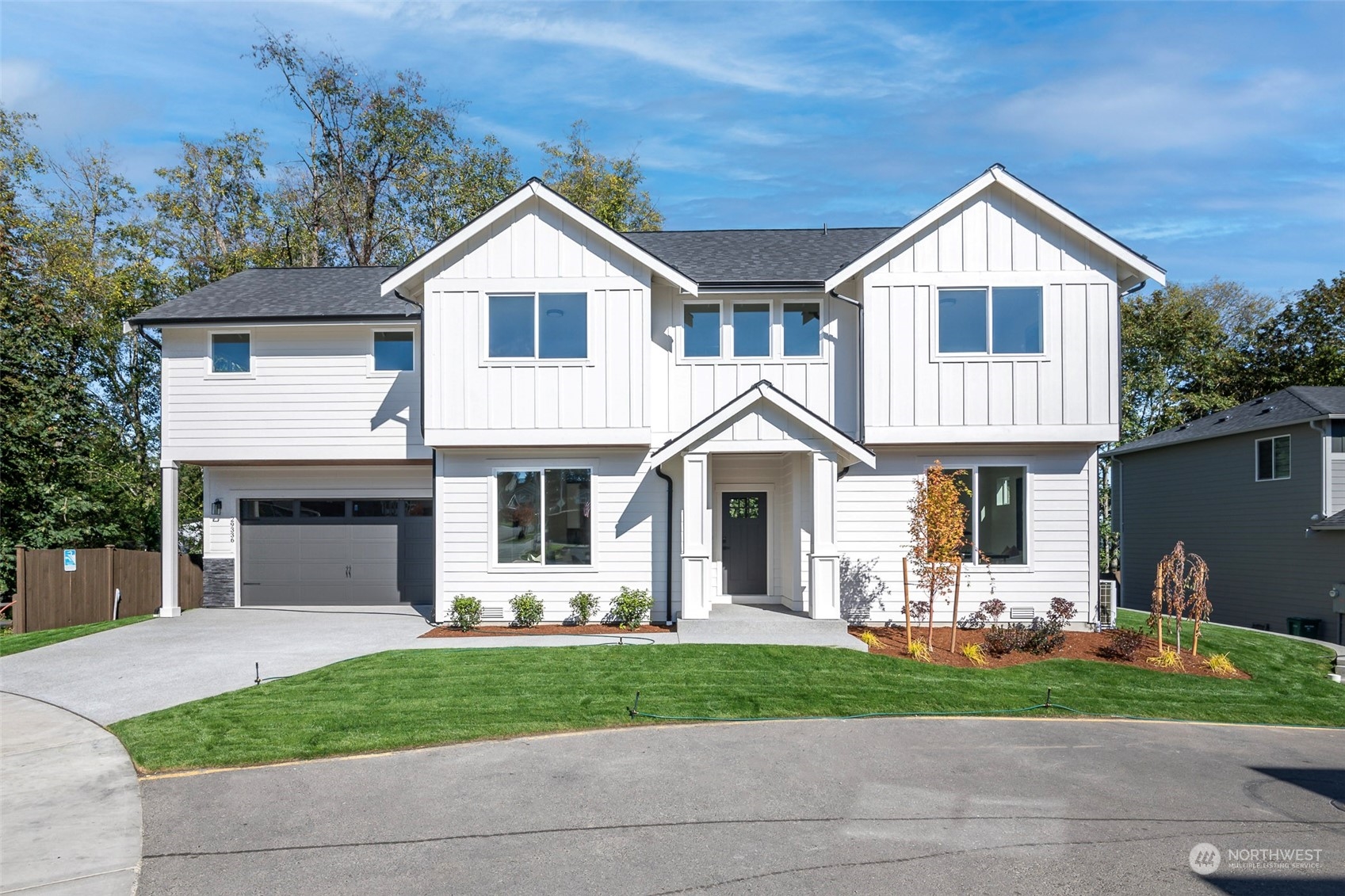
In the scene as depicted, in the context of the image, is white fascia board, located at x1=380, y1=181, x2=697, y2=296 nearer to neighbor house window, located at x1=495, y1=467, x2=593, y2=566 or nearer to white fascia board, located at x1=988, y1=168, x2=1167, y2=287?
neighbor house window, located at x1=495, y1=467, x2=593, y2=566

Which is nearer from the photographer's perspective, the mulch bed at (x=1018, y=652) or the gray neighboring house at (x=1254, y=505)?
the mulch bed at (x=1018, y=652)

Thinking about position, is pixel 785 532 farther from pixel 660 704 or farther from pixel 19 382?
pixel 19 382

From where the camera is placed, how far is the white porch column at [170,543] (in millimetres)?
17344

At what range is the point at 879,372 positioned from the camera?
15.2 metres

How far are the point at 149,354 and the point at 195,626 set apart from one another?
58.2 ft

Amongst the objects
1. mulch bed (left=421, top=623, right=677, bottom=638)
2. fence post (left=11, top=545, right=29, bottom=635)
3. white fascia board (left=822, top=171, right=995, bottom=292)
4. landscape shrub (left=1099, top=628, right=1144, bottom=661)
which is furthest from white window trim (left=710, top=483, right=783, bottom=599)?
fence post (left=11, top=545, right=29, bottom=635)

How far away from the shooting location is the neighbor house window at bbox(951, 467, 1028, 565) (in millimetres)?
15523

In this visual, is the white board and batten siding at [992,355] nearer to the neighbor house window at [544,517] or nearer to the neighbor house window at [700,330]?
the neighbor house window at [700,330]

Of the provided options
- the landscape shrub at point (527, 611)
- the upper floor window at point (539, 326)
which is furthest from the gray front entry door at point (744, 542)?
the upper floor window at point (539, 326)

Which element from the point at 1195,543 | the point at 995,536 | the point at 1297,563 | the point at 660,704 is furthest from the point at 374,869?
the point at 1195,543

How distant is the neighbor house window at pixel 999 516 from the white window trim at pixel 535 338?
6459 millimetres

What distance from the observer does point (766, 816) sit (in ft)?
21.9

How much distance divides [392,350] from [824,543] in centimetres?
881

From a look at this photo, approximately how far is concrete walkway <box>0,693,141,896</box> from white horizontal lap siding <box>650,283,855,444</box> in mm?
9441
